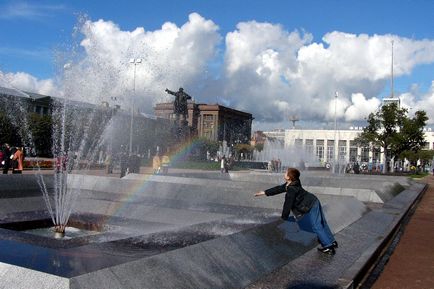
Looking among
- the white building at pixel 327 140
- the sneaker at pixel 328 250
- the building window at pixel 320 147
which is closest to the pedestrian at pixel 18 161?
the sneaker at pixel 328 250

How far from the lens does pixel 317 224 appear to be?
6.34 m

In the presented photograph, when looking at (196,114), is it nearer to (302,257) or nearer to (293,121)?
(293,121)

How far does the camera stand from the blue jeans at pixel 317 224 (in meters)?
6.30

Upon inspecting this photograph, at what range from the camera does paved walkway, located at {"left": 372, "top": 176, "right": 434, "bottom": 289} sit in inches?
232

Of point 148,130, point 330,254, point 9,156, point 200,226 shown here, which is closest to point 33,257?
point 200,226

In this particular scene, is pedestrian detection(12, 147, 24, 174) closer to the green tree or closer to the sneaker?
the sneaker

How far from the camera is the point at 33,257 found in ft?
12.5

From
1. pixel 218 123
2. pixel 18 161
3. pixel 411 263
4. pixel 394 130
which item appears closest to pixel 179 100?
pixel 18 161

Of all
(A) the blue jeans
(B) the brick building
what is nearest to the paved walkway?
(A) the blue jeans

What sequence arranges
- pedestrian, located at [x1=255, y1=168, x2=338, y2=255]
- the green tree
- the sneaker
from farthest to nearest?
the green tree → the sneaker → pedestrian, located at [x1=255, y1=168, x2=338, y2=255]

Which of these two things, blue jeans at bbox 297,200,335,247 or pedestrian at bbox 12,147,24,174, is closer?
A: blue jeans at bbox 297,200,335,247

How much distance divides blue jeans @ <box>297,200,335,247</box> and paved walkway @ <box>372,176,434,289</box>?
0.84 meters

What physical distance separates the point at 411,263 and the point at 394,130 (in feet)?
157

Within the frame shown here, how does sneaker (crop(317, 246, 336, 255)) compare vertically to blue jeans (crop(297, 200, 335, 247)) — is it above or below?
below
